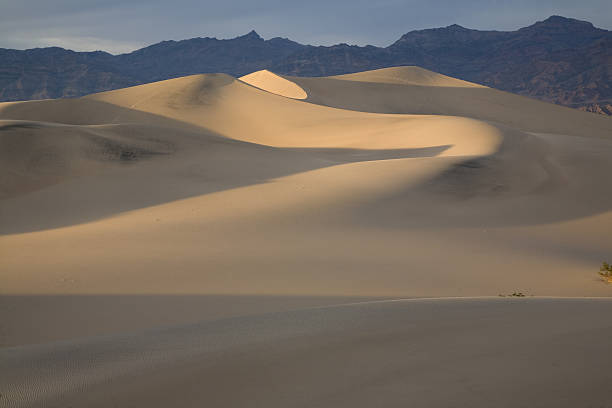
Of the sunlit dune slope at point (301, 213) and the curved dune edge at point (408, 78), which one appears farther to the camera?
the curved dune edge at point (408, 78)

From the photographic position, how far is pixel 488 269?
6.97m

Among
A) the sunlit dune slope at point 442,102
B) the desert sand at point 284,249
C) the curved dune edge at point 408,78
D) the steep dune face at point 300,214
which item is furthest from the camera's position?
the curved dune edge at point 408,78

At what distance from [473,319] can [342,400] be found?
1.52 metres

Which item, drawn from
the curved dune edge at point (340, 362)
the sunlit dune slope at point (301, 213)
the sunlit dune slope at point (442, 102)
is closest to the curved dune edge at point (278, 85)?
the sunlit dune slope at point (442, 102)

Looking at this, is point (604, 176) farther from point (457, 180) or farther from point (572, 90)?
point (572, 90)

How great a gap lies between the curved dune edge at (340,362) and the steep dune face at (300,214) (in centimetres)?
231

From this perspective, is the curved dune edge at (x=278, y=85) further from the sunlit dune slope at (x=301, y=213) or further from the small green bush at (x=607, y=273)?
the small green bush at (x=607, y=273)

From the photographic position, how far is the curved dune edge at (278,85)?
43406 mm

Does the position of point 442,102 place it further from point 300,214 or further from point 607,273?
point 607,273

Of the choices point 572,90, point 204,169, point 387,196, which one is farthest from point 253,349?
point 572,90

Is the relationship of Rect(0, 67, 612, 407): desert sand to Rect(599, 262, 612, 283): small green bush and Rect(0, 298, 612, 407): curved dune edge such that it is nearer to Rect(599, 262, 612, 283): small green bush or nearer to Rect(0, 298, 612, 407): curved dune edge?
Rect(0, 298, 612, 407): curved dune edge

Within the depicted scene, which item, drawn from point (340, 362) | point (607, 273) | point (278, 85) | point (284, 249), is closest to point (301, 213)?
point (284, 249)

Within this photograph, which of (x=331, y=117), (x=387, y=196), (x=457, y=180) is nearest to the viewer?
(x=387, y=196)

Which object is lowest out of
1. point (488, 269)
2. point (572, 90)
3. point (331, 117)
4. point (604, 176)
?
point (488, 269)
